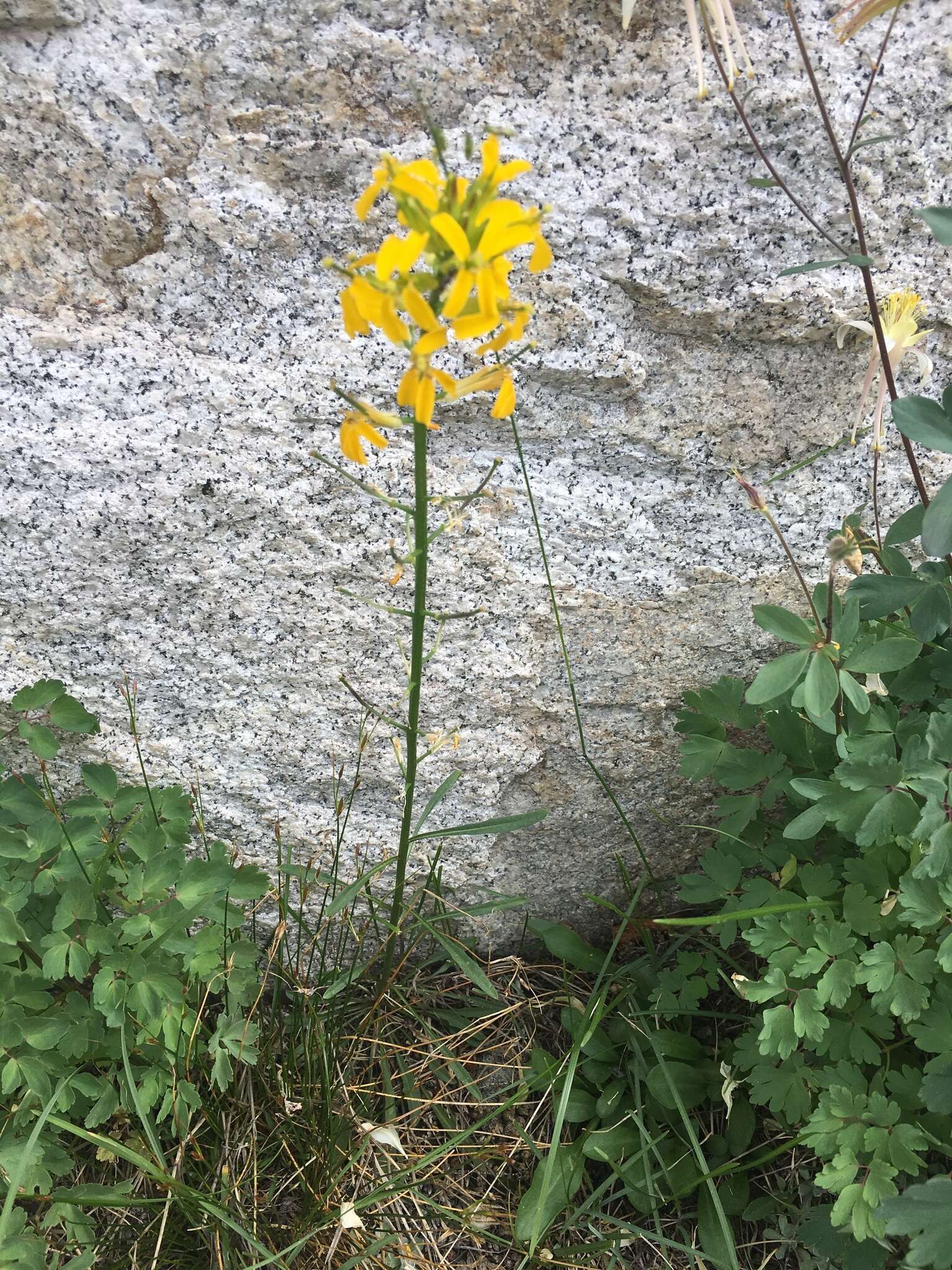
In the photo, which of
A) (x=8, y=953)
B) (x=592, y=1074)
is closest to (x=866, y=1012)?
(x=592, y=1074)

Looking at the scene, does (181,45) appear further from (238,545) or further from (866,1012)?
(866,1012)

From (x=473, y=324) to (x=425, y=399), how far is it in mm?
99

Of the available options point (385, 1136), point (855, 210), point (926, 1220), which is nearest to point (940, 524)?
point (855, 210)

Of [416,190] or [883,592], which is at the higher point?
[416,190]

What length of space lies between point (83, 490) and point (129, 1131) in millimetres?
1233

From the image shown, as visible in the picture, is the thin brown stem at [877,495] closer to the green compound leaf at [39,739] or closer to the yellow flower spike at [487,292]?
the yellow flower spike at [487,292]

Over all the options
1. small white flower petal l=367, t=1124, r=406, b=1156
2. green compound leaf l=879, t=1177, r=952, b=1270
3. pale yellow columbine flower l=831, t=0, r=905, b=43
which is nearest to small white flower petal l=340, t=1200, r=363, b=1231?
small white flower petal l=367, t=1124, r=406, b=1156

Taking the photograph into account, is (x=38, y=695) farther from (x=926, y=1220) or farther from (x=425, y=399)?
(x=926, y=1220)

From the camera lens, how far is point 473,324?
3.45 ft

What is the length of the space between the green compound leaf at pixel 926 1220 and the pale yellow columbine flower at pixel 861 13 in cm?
170

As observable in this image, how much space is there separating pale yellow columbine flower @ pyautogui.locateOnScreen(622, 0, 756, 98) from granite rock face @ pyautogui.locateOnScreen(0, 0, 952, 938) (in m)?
0.05

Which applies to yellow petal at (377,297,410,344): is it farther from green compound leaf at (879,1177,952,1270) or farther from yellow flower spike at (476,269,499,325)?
green compound leaf at (879,1177,952,1270)

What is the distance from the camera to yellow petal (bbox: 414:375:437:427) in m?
1.06

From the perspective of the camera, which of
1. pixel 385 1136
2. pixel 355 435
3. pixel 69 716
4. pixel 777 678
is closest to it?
pixel 355 435
